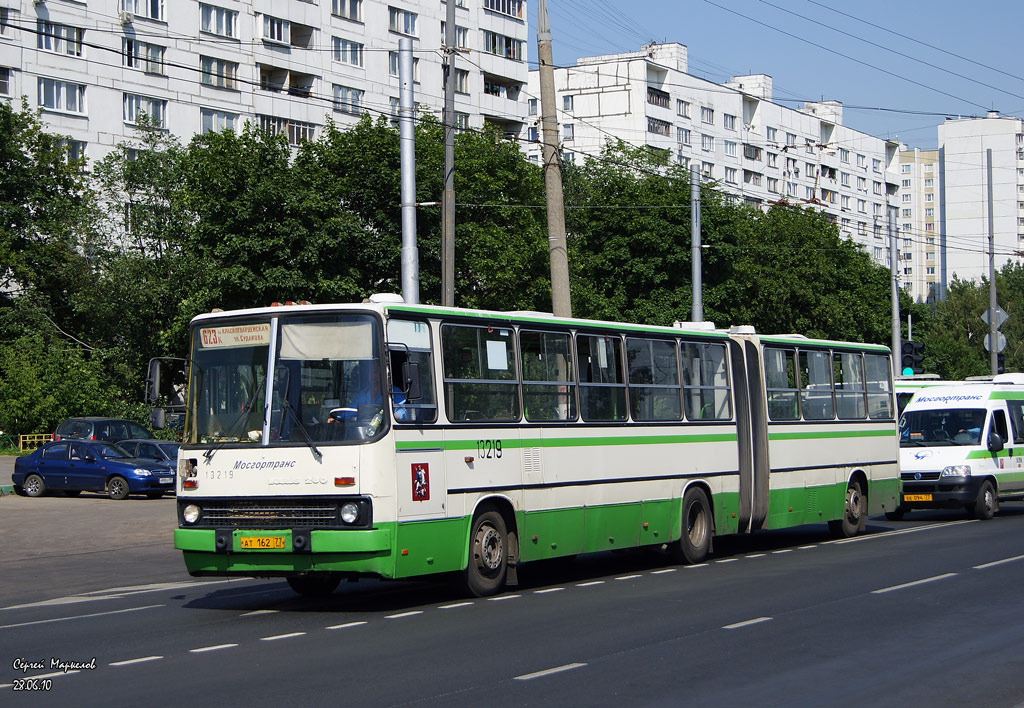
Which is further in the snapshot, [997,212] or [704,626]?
[997,212]

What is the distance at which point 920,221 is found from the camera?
546ft

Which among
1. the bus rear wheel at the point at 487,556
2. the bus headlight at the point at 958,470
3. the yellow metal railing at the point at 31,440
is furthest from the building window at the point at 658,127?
the bus rear wheel at the point at 487,556

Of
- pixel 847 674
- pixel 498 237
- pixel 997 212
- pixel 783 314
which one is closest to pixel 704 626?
pixel 847 674

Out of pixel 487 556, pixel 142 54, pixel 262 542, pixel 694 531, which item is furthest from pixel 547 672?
pixel 142 54

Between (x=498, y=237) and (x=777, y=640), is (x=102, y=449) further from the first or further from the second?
(x=777, y=640)

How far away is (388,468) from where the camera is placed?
12.4m

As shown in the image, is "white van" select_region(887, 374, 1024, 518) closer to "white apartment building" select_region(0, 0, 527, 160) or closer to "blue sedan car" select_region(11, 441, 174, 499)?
"blue sedan car" select_region(11, 441, 174, 499)

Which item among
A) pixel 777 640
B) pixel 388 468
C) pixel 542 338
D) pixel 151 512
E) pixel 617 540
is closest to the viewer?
pixel 777 640

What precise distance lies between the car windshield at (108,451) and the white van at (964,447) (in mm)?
18053

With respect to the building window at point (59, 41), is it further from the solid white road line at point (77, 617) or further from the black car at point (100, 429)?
the solid white road line at point (77, 617)

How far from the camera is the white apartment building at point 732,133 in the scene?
92438 mm

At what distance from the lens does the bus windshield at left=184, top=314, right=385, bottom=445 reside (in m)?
12.5

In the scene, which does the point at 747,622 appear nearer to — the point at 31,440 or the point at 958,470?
the point at 958,470

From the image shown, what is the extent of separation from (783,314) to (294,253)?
1228 inches
